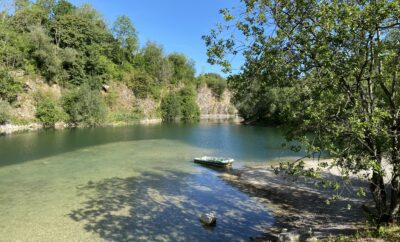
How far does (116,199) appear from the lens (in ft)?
55.3

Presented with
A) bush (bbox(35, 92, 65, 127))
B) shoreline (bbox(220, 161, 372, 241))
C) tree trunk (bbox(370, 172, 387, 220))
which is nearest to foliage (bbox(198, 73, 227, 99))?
bush (bbox(35, 92, 65, 127))

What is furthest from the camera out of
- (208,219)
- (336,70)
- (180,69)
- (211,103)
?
(211,103)

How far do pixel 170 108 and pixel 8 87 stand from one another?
49144 mm

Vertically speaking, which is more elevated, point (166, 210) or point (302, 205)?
point (302, 205)

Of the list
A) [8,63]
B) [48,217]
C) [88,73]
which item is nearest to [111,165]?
[48,217]

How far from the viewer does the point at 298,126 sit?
9.32 metres

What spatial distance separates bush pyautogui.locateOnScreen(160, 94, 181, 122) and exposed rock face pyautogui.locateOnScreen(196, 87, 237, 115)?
64.8 feet

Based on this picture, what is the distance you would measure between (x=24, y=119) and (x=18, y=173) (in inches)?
1394

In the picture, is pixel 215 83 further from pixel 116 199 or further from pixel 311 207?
pixel 311 207

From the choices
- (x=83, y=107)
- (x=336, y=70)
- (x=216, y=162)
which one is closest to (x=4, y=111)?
(x=83, y=107)

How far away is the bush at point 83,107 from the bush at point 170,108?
1222 inches

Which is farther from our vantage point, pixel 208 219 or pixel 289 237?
pixel 208 219

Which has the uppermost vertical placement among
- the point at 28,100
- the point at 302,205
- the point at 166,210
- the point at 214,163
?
the point at 28,100

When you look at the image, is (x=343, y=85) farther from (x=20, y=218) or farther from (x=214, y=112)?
(x=214, y=112)
